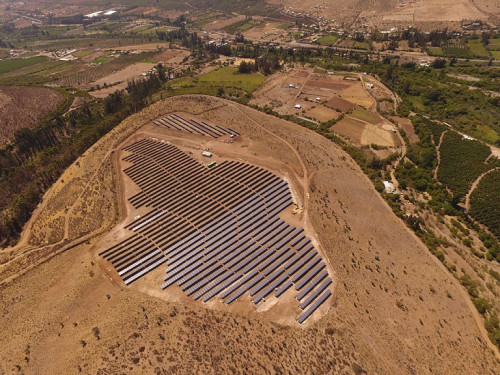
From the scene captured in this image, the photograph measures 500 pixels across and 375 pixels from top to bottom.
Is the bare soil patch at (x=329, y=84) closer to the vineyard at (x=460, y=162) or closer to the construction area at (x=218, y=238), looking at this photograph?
the vineyard at (x=460, y=162)

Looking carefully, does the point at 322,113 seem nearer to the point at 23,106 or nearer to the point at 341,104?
the point at 341,104

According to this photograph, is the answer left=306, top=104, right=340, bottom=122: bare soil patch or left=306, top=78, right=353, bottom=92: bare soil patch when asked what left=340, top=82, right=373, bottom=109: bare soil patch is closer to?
left=306, top=78, right=353, bottom=92: bare soil patch

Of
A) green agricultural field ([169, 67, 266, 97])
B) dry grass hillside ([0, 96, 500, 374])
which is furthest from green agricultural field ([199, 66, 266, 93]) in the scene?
dry grass hillside ([0, 96, 500, 374])

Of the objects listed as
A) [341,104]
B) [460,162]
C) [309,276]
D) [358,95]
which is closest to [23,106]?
[341,104]

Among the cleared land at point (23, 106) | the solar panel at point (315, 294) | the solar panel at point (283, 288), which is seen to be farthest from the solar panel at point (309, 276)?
the cleared land at point (23, 106)

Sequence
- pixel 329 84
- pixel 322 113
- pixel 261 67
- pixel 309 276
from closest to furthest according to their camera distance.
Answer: pixel 309 276 → pixel 322 113 → pixel 329 84 → pixel 261 67

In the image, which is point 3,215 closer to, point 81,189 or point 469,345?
point 81,189
